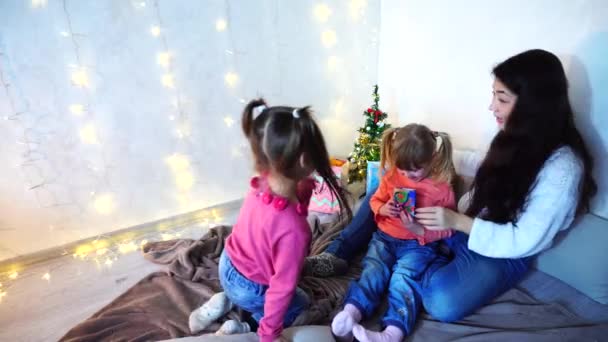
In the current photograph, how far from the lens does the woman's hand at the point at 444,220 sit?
1363 mm

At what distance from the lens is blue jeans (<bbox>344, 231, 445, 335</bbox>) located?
4.33 feet

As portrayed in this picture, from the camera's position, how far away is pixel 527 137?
1.26 m

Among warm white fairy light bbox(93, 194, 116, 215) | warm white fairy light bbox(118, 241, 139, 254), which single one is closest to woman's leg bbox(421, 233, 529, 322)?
warm white fairy light bbox(118, 241, 139, 254)

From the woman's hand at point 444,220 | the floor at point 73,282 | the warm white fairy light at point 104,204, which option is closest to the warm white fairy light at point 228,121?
the floor at point 73,282

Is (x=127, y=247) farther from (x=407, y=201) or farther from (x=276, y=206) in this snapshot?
(x=407, y=201)

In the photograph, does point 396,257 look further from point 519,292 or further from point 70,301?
point 70,301

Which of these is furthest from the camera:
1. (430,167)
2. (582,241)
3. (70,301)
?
(70,301)

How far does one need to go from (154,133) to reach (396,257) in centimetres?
148

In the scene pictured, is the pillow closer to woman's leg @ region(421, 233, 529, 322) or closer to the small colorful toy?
woman's leg @ region(421, 233, 529, 322)

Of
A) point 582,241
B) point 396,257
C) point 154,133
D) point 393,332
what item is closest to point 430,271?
point 396,257

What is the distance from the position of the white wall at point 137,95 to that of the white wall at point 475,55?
35cm

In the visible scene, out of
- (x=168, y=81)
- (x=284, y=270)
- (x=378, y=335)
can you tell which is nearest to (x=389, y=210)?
(x=378, y=335)

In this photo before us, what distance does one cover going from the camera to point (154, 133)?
6.82ft

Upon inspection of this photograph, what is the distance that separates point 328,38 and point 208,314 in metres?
1.92
